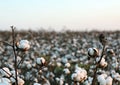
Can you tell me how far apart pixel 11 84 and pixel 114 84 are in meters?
3.11

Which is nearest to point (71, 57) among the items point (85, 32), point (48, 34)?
point (48, 34)

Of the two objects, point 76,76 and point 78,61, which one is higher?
point 76,76

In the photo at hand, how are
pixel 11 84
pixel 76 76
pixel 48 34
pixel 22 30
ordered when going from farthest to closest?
pixel 22 30 < pixel 48 34 < pixel 76 76 < pixel 11 84

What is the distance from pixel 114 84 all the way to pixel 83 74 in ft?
8.60

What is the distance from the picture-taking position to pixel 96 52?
338cm

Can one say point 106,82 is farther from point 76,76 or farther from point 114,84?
point 114,84

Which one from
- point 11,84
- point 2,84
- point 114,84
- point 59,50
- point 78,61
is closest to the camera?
point 2,84

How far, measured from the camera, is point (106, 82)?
361 centimetres

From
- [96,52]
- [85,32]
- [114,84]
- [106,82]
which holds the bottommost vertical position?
[85,32]

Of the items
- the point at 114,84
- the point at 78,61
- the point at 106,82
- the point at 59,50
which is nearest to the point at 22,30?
the point at 59,50

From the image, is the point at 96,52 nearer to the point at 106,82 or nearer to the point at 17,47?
the point at 106,82

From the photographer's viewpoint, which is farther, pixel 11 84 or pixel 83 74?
pixel 83 74

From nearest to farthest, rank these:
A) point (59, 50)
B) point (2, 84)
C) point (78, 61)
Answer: point (2, 84), point (78, 61), point (59, 50)

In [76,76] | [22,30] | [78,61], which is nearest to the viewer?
[76,76]
